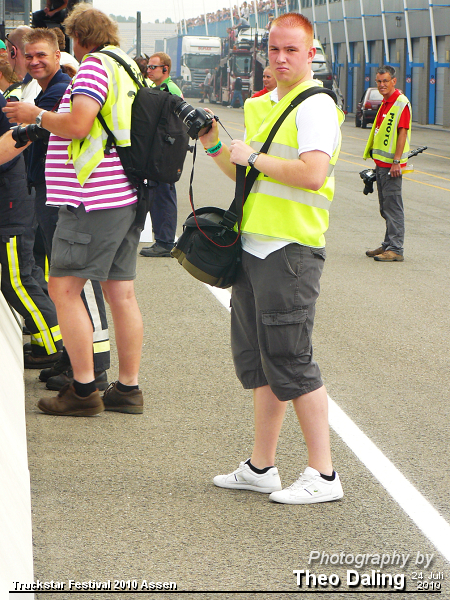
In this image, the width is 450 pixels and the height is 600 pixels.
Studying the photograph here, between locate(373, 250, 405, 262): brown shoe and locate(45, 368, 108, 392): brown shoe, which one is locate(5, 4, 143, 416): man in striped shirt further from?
locate(373, 250, 405, 262): brown shoe

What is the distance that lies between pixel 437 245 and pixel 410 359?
5.52 metres

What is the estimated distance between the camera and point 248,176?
3746 mm

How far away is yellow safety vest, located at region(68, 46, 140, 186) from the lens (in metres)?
4.52

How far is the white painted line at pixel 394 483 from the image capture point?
361 centimetres

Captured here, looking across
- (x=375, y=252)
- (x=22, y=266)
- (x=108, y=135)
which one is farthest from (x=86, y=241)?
(x=375, y=252)

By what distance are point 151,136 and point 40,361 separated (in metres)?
1.98

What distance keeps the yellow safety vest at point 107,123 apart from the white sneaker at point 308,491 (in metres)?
1.91

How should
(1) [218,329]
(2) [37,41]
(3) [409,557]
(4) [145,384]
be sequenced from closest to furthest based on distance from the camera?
(3) [409,557], (2) [37,41], (4) [145,384], (1) [218,329]

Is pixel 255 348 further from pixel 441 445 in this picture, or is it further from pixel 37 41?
pixel 37 41

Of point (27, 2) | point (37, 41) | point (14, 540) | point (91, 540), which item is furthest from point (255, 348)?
point (27, 2)

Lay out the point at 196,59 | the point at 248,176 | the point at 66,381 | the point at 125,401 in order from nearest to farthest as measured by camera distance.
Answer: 1. the point at 248,176
2. the point at 125,401
3. the point at 66,381
4. the point at 196,59

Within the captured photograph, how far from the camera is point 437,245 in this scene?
11.5 metres

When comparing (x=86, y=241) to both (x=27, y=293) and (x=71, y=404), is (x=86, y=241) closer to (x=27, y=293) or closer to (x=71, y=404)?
(x=71, y=404)

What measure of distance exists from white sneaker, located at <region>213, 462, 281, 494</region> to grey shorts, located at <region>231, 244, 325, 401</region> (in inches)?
18.6
